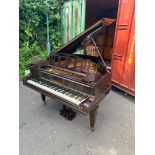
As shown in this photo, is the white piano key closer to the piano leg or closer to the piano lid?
the piano leg

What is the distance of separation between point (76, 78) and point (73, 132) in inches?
34.2

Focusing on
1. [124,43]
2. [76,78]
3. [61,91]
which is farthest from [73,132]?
[124,43]

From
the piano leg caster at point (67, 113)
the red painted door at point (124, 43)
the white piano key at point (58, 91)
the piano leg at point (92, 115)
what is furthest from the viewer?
the red painted door at point (124, 43)

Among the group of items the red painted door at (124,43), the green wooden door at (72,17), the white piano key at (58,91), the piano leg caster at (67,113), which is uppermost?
the green wooden door at (72,17)

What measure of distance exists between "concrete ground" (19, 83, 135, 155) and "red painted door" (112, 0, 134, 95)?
0.66 m

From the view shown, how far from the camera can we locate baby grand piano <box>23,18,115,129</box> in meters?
1.92

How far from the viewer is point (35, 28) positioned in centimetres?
473

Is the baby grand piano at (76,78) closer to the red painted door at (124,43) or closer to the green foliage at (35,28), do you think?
the red painted door at (124,43)

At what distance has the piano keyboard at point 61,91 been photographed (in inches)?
75.0

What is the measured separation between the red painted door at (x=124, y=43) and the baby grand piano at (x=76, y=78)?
31.6 inches

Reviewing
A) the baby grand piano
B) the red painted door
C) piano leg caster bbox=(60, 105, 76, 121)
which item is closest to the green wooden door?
the red painted door

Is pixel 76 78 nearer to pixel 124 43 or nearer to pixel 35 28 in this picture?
pixel 124 43

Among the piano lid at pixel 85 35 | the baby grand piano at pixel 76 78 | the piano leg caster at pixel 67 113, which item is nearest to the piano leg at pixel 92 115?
the baby grand piano at pixel 76 78
